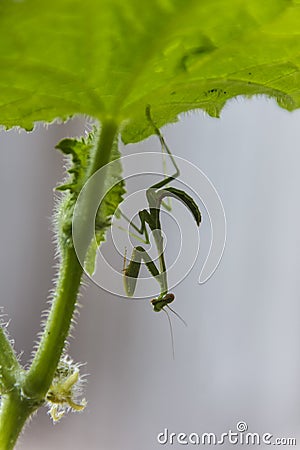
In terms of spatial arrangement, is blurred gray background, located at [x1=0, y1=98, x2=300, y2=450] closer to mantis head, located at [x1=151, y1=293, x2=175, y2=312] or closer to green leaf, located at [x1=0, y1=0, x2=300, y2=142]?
mantis head, located at [x1=151, y1=293, x2=175, y2=312]

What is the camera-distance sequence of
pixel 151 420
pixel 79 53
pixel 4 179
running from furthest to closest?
1. pixel 4 179
2. pixel 151 420
3. pixel 79 53

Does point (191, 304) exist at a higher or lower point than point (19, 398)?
higher

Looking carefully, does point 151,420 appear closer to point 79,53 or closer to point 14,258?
point 14,258

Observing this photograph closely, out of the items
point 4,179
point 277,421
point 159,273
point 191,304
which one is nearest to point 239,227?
point 191,304

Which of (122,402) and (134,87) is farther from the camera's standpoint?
(122,402)

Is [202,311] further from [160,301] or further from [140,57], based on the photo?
[140,57]

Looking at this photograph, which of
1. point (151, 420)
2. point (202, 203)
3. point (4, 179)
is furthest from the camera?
point (4, 179)

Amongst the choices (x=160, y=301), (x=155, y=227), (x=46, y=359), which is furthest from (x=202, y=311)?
(x=46, y=359)

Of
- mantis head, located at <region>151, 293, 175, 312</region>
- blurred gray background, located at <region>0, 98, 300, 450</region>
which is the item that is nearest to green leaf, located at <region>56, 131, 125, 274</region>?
mantis head, located at <region>151, 293, 175, 312</region>
